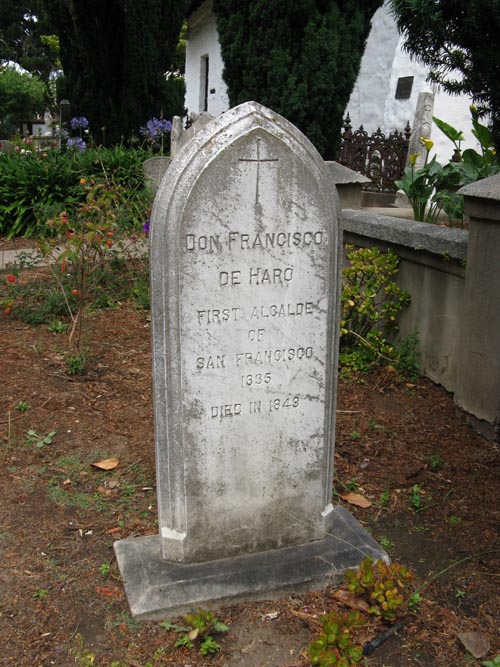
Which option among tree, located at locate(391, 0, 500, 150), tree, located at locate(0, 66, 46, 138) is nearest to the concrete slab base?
tree, located at locate(391, 0, 500, 150)

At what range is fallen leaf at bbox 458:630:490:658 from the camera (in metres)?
2.28

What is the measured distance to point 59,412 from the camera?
13.0 feet

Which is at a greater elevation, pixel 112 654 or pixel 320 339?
pixel 320 339

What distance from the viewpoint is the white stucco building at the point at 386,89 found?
45.6 ft

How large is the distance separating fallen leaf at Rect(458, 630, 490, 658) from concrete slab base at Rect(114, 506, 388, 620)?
430mm

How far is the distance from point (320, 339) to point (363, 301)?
2.29 m

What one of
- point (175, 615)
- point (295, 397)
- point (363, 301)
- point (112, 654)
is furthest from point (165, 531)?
point (363, 301)

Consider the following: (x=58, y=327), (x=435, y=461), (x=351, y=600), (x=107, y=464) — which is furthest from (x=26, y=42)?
(x=351, y=600)

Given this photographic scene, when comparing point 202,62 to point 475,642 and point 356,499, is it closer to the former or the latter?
point 356,499

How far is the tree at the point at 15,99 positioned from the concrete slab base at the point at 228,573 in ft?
118

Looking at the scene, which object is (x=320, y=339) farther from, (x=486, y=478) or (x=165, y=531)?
(x=486, y=478)

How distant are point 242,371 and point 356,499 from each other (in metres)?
1.13

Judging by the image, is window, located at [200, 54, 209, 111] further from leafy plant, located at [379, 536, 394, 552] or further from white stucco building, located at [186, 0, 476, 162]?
leafy plant, located at [379, 536, 394, 552]

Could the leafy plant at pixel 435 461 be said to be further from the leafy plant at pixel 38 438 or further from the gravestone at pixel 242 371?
the leafy plant at pixel 38 438
